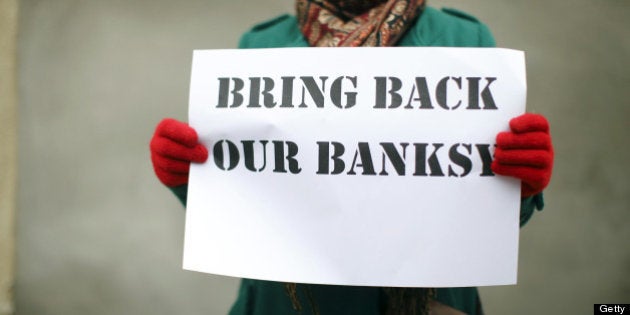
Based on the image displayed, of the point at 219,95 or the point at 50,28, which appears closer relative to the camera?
the point at 219,95

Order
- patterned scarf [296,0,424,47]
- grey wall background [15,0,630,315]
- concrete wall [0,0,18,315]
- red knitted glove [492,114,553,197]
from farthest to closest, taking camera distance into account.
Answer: grey wall background [15,0,630,315] < concrete wall [0,0,18,315] < patterned scarf [296,0,424,47] < red knitted glove [492,114,553,197]

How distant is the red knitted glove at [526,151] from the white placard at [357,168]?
2 centimetres

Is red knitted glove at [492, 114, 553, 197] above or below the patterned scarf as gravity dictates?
below

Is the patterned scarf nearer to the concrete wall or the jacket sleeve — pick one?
the jacket sleeve

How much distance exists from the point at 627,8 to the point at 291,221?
1.37m

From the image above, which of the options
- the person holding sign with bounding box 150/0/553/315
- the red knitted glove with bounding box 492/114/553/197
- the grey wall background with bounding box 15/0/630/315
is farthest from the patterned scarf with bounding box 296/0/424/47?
the grey wall background with bounding box 15/0/630/315

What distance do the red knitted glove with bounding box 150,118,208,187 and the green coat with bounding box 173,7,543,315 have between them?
0.26ft

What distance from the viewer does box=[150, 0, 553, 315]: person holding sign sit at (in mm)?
631

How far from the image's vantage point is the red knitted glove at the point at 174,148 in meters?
0.68

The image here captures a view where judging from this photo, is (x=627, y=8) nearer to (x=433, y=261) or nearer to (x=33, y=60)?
(x=433, y=261)

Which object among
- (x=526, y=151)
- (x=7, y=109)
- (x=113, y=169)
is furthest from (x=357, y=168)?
(x=113, y=169)

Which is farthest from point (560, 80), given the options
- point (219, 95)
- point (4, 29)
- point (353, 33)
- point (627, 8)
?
point (4, 29)

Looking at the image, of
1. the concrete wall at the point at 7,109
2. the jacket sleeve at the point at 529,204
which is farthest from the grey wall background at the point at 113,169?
the jacket sleeve at the point at 529,204

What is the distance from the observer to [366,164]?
0.67m
